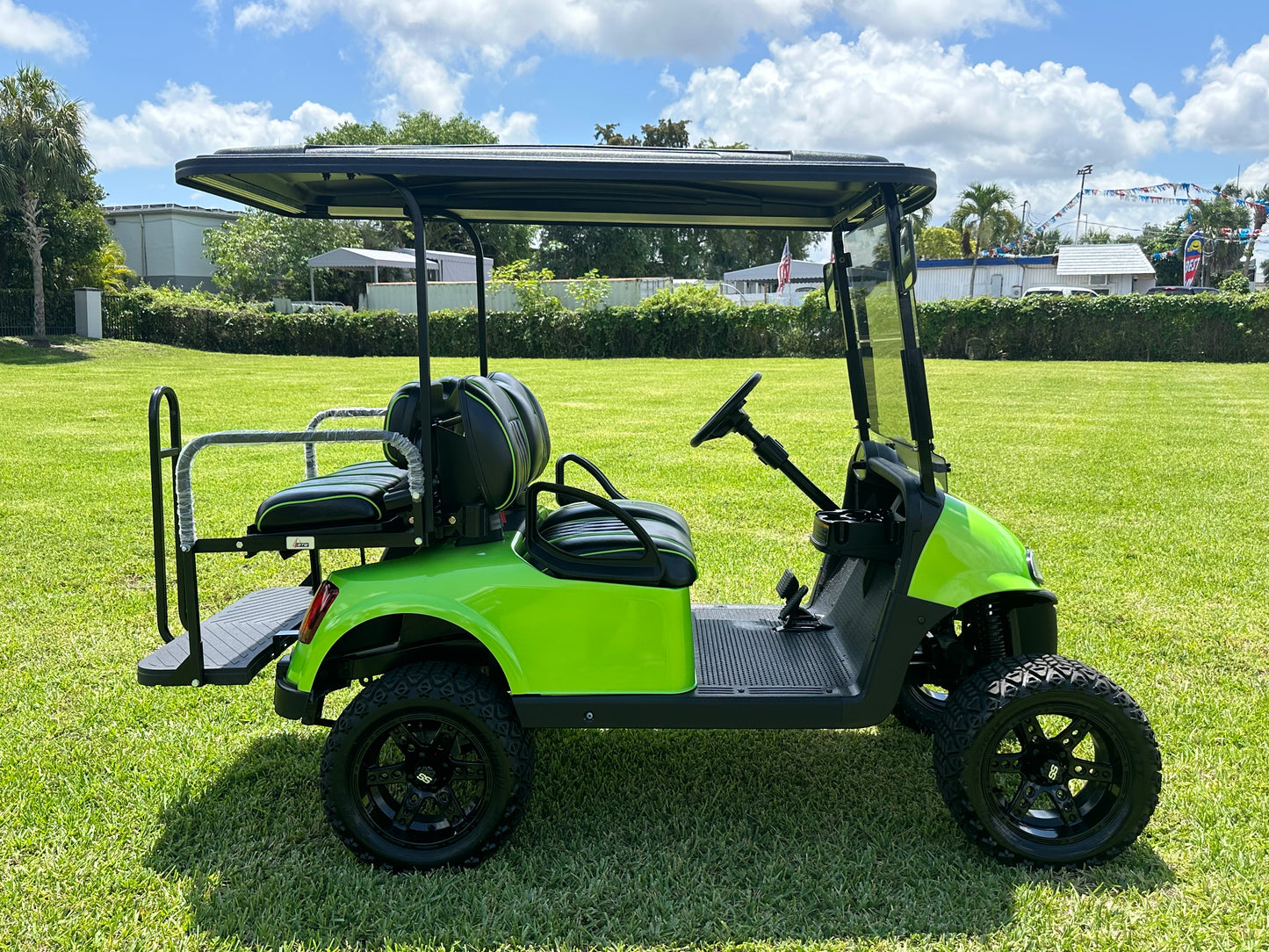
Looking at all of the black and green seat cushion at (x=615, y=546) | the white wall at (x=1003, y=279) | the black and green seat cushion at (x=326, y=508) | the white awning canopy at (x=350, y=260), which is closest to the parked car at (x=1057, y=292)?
the white wall at (x=1003, y=279)

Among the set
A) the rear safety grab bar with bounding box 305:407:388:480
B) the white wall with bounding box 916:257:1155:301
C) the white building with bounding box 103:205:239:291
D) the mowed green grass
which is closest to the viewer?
the mowed green grass

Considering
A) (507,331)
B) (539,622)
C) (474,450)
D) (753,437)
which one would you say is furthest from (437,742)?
(507,331)

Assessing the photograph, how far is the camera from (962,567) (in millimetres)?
2506

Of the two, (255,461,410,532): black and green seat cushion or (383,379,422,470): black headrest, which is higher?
(383,379,422,470): black headrest

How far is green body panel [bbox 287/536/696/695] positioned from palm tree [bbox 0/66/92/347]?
24328 millimetres

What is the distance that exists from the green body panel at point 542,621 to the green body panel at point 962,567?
64cm

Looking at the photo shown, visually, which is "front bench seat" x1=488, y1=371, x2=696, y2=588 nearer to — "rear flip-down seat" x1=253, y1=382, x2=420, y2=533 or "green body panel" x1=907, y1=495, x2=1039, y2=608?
"rear flip-down seat" x1=253, y1=382, x2=420, y2=533

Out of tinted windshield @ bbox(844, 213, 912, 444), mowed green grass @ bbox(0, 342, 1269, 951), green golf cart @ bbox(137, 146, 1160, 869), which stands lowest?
mowed green grass @ bbox(0, 342, 1269, 951)

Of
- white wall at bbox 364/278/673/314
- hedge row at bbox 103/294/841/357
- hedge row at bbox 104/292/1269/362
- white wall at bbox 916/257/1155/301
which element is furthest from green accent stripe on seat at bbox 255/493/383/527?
white wall at bbox 916/257/1155/301

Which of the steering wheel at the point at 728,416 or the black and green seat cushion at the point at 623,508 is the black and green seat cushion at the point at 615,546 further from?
the steering wheel at the point at 728,416

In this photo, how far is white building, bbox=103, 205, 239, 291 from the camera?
42.3 m

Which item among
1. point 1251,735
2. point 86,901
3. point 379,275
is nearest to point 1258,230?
point 379,275

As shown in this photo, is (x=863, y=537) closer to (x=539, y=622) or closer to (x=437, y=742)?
(x=539, y=622)

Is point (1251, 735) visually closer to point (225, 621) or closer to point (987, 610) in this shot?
point (987, 610)
